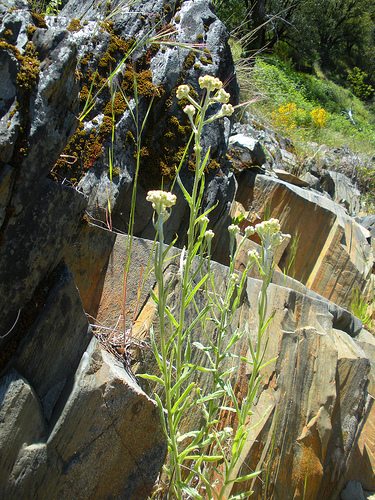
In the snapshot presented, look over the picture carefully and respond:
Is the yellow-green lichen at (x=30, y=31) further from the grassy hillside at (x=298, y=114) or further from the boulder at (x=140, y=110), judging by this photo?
the grassy hillside at (x=298, y=114)

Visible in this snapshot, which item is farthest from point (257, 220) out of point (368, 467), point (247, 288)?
point (368, 467)

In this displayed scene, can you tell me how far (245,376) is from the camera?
245 cm

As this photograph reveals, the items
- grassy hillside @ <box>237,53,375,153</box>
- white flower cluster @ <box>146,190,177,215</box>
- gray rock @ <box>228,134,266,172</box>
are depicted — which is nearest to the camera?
white flower cluster @ <box>146,190,177,215</box>

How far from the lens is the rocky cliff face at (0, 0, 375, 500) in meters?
1.48

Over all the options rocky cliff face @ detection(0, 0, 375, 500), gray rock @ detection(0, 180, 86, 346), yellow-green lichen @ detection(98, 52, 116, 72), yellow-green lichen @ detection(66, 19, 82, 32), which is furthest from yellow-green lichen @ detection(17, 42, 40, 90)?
yellow-green lichen @ detection(66, 19, 82, 32)

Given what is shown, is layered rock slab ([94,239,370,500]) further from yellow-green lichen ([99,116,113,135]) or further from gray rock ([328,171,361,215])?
gray rock ([328,171,361,215])

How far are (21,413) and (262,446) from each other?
1.58m

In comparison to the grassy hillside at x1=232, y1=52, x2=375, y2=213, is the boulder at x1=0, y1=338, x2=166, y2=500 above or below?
below

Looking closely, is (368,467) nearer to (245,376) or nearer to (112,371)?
(245,376)

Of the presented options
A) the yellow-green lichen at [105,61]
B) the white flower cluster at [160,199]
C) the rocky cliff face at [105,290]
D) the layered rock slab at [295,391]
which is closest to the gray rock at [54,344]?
the rocky cliff face at [105,290]

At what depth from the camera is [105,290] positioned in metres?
2.22

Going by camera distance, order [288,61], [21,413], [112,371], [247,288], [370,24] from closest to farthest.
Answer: [21,413] → [112,371] → [247,288] → [288,61] → [370,24]

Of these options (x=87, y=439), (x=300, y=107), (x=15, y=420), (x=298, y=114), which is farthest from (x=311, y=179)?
(x=300, y=107)

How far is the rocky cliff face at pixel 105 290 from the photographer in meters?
1.48
